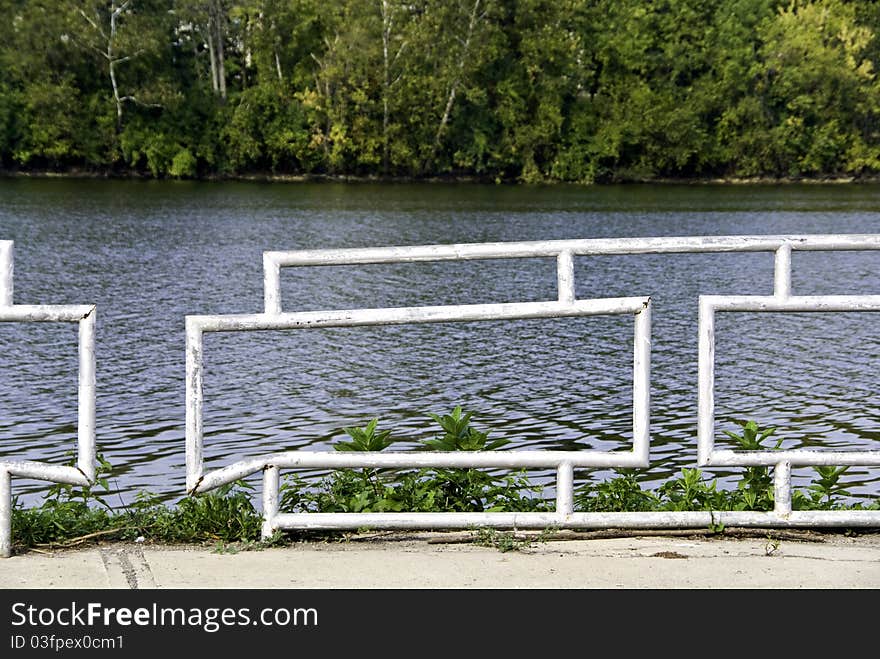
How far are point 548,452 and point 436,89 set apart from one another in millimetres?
68121

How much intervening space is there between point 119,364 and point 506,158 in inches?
2272

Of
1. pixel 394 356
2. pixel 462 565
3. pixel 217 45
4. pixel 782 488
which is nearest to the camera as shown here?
pixel 462 565

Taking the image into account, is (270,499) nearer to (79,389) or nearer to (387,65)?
(79,389)

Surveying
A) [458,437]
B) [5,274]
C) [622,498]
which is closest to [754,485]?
[622,498]

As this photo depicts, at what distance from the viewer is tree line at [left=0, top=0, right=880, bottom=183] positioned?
70312 millimetres

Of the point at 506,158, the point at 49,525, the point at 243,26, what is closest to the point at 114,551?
the point at 49,525

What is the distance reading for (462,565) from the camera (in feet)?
16.9

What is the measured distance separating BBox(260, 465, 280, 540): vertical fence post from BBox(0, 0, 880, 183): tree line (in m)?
65.7

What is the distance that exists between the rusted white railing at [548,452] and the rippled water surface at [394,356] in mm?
2083

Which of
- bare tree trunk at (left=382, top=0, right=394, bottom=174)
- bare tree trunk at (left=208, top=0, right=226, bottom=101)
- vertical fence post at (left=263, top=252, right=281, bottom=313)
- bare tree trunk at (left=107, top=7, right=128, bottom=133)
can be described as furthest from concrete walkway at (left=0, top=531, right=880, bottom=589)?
bare tree trunk at (left=208, top=0, right=226, bottom=101)

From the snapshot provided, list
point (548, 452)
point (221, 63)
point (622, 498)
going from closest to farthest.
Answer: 1. point (548, 452)
2. point (622, 498)
3. point (221, 63)

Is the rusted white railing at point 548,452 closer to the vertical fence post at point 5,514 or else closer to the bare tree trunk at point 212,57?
the vertical fence post at point 5,514

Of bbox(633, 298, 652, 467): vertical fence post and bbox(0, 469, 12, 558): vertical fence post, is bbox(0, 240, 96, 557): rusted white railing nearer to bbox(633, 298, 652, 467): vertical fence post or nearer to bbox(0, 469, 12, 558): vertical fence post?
bbox(0, 469, 12, 558): vertical fence post

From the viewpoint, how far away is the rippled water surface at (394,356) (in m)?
12.7
